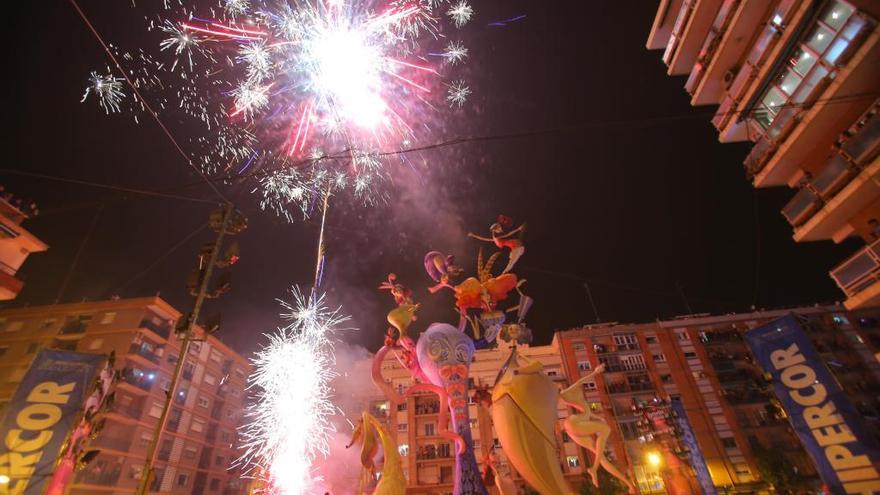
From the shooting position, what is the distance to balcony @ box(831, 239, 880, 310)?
13.9 meters

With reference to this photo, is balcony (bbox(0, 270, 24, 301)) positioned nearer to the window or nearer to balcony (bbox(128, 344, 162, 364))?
balcony (bbox(128, 344, 162, 364))

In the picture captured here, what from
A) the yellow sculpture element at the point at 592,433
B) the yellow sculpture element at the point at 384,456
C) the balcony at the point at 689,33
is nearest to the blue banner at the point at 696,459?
the yellow sculpture element at the point at 592,433

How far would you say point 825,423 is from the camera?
43.7 ft

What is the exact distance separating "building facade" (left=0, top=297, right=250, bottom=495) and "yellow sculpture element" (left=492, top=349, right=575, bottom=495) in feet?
112

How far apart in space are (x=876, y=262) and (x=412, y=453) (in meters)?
36.6

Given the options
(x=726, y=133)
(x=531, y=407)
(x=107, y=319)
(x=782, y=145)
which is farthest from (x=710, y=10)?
(x=107, y=319)

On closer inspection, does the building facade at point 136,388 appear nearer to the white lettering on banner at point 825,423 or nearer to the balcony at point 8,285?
the balcony at point 8,285

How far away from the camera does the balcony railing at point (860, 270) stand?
13891 mm

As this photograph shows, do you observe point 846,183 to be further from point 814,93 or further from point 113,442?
point 113,442

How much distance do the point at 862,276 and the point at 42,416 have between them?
28174 millimetres

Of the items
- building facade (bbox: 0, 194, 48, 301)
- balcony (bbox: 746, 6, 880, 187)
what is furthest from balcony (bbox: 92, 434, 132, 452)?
balcony (bbox: 746, 6, 880, 187)

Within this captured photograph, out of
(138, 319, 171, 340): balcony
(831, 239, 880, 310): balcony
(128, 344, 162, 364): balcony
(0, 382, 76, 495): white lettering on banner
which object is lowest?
(0, 382, 76, 495): white lettering on banner

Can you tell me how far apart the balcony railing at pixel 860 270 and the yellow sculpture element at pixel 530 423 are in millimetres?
13127

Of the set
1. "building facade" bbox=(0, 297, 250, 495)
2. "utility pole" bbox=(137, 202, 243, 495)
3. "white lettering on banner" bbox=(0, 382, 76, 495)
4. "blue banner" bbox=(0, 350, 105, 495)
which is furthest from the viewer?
"building facade" bbox=(0, 297, 250, 495)
